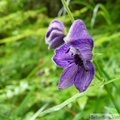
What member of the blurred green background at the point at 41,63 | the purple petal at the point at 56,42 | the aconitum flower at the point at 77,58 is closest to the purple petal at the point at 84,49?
the aconitum flower at the point at 77,58

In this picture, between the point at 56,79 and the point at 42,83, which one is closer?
the point at 56,79

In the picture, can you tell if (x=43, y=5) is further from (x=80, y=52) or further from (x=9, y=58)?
(x=80, y=52)

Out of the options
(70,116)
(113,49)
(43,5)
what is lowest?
(70,116)

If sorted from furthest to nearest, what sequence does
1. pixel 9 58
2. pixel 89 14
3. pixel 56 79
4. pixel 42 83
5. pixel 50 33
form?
pixel 89 14 < pixel 9 58 < pixel 42 83 < pixel 56 79 < pixel 50 33

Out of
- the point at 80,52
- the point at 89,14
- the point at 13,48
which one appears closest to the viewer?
the point at 80,52

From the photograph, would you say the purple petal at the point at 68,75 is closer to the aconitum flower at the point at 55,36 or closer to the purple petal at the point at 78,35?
the purple petal at the point at 78,35

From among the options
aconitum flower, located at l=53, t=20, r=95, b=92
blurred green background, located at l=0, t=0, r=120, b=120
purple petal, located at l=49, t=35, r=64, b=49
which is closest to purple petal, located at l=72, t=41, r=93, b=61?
aconitum flower, located at l=53, t=20, r=95, b=92

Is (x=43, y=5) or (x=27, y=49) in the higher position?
(x=43, y=5)

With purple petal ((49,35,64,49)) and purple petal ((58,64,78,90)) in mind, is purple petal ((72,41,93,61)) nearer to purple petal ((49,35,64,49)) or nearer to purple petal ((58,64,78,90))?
purple petal ((58,64,78,90))

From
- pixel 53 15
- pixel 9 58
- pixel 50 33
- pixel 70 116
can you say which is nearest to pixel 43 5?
pixel 53 15
